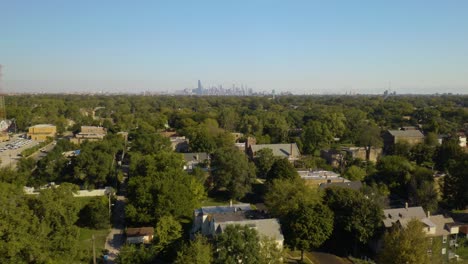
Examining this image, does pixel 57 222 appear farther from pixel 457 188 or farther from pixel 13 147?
pixel 13 147

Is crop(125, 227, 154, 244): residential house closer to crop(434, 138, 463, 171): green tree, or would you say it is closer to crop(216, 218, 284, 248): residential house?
crop(216, 218, 284, 248): residential house

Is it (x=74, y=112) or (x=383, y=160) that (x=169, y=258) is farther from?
(x=74, y=112)

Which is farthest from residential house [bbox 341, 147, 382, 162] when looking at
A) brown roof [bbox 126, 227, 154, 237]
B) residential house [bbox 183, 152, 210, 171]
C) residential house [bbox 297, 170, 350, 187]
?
brown roof [bbox 126, 227, 154, 237]

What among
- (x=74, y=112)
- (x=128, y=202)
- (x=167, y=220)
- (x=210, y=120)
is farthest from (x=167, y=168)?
(x=74, y=112)

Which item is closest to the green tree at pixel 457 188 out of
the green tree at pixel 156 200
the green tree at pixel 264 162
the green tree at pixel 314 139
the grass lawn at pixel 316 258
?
the grass lawn at pixel 316 258

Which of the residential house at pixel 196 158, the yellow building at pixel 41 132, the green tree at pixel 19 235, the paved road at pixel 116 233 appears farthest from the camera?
the yellow building at pixel 41 132

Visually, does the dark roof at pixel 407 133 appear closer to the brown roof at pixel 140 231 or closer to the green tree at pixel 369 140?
the green tree at pixel 369 140
